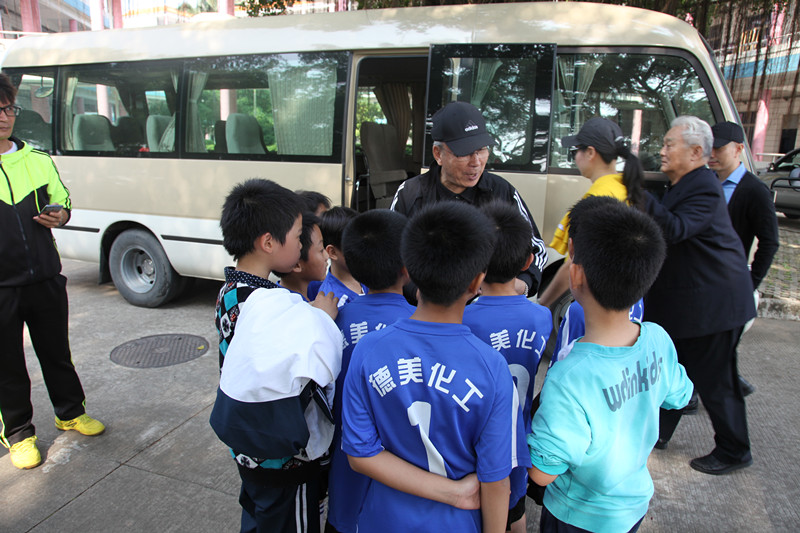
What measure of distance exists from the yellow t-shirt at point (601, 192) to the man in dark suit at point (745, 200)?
1.14m

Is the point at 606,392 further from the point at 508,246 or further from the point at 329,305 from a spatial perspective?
the point at 329,305

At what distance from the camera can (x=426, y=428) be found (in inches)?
51.8

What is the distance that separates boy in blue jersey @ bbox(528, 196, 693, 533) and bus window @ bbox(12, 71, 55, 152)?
19.9 ft

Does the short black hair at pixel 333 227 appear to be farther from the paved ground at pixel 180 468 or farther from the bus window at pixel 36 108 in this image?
the bus window at pixel 36 108

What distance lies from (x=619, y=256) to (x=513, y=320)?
396 millimetres

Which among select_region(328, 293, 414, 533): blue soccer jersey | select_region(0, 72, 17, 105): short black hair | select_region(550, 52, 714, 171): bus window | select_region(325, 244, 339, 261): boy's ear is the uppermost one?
select_region(550, 52, 714, 171): bus window

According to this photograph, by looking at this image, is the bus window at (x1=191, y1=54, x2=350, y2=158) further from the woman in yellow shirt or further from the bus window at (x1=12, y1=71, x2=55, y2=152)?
the woman in yellow shirt

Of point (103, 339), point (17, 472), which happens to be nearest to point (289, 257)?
point (17, 472)

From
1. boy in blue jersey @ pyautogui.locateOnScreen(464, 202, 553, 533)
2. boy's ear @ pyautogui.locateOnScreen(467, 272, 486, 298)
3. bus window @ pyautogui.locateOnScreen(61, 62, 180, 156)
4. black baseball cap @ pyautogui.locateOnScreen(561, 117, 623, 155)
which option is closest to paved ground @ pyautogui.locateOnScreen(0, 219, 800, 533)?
boy in blue jersey @ pyautogui.locateOnScreen(464, 202, 553, 533)

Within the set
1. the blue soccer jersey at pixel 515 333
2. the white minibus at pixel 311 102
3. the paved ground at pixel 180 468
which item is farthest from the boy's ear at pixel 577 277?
the white minibus at pixel 311 102

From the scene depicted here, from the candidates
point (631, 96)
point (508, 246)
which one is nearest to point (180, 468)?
point (508, 246)

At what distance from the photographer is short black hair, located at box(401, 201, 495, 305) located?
4.34ft

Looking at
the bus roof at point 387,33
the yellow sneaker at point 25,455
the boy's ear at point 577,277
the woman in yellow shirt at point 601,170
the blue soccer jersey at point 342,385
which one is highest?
the bus roof at point 387,33

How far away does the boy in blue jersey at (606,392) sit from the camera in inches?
53.7
